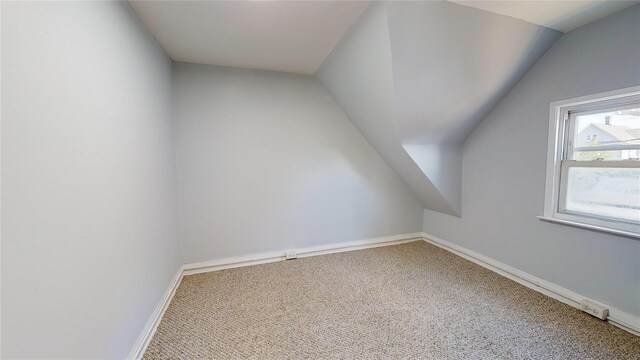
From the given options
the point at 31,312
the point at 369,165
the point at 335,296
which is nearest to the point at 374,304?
the point at 335,296

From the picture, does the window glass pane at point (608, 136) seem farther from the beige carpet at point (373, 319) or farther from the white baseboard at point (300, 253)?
the white baseboard at point (300, 253)

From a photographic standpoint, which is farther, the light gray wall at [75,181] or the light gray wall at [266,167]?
the light gray wall at [266,167]

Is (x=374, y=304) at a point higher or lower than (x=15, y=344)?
lower

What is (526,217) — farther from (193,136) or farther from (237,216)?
(193,136)

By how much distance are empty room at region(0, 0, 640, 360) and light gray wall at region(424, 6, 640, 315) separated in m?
0.02

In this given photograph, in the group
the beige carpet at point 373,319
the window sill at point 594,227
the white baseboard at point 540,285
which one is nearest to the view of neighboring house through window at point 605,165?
the window sill at point 594,227

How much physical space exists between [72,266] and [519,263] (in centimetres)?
319

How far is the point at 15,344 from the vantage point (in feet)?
2.45

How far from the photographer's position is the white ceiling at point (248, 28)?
1.66 meters

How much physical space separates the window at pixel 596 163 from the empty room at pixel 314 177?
0.01 metres

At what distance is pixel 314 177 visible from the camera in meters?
3.07

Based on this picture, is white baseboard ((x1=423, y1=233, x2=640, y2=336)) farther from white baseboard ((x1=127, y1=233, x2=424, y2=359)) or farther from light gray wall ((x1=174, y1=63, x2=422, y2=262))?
light gray wall ((x1=174, y1=63, x2=422, y2=262))

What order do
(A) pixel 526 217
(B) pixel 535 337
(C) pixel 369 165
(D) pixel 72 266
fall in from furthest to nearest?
(C) pixel 369 165 < (A) pixel 526 217 < (B) pixel 535 337 < (D) pixel 72 266

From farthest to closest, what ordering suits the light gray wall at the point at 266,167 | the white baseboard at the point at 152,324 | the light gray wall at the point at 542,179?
the light gray wall at the point at 266,167, the light gray wall at the point at 542,179, the white baseboard at the point at 152,324
